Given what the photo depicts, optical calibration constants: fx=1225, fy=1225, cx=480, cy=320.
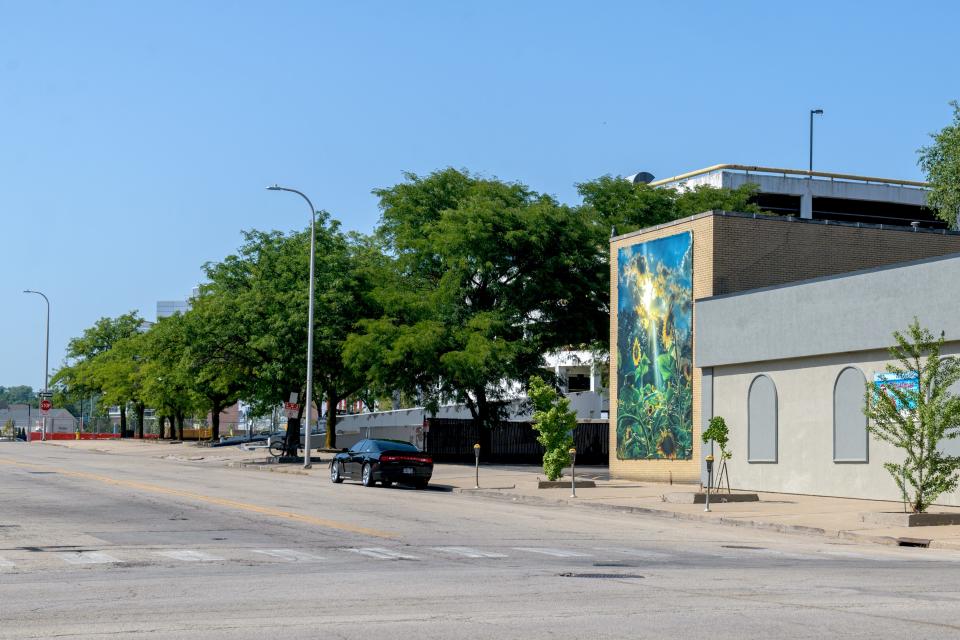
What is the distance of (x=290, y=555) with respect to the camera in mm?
16578

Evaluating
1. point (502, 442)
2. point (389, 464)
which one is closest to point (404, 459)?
point (389, 464)

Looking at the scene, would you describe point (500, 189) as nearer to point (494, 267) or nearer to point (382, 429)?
point (494, 267)

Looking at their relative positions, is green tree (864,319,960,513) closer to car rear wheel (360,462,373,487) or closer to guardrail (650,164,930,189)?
car rear wheel (360,462,373,487)

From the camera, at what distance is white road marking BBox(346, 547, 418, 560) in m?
16.3

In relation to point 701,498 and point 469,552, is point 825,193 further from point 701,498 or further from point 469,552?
point 469,552

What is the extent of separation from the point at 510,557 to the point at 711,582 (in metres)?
3.70

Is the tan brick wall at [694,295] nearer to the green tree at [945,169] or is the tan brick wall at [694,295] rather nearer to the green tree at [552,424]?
the green tree at [552,424]

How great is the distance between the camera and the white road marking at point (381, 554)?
16.3m

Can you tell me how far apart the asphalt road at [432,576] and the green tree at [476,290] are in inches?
768

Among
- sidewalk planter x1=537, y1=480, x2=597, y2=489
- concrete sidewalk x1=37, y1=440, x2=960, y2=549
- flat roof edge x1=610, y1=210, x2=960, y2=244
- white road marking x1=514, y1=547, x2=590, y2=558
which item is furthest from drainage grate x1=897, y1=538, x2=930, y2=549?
flat roof edge x1=610, y1=210, x2=960, y2=244

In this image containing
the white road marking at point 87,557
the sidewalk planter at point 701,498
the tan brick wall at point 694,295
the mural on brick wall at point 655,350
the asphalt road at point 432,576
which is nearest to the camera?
the asphalt road at point 432,576

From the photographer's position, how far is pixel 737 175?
81062mm

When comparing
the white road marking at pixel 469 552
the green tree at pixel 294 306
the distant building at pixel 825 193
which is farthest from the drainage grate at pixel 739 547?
the distant building at pixel 825 193

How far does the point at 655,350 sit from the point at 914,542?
1774cm
